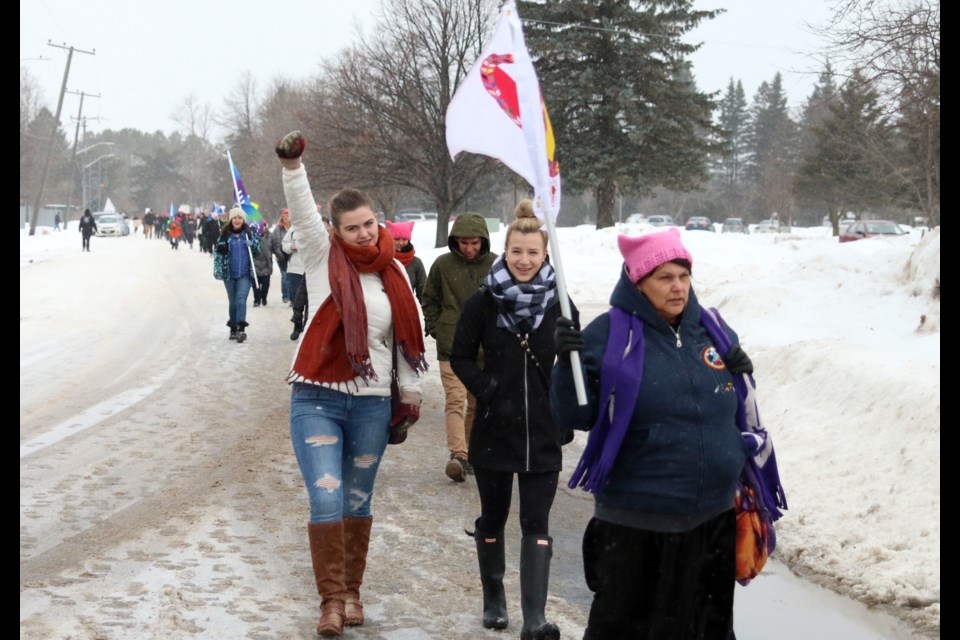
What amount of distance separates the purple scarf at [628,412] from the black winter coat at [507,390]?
835 millimetres

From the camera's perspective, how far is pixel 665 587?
144 inches

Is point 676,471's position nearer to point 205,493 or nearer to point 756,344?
point 205,493

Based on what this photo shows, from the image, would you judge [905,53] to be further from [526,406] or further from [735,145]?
[735,145]

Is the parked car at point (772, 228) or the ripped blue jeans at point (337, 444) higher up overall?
the parked car at point (772, 228)

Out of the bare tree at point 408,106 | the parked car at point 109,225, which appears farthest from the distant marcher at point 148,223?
the bare tree at point 408,106

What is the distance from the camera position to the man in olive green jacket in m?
7.23

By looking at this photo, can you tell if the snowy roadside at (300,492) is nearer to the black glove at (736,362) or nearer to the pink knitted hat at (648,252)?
the black glove at (736,362)

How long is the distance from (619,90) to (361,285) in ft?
118

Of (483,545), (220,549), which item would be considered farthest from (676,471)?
(220,549)

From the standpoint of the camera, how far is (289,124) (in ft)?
190

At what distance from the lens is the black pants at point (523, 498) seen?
189 inches

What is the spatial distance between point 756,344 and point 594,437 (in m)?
9.01

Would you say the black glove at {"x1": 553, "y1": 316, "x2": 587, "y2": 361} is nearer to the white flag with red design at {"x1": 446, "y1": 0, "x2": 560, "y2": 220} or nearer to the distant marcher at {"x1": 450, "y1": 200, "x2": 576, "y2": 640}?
the white flag with red design at {"x1": 446, "y1": 0, "x2": 560, "y2": 220}

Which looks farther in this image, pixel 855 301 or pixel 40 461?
pixel 855 301
